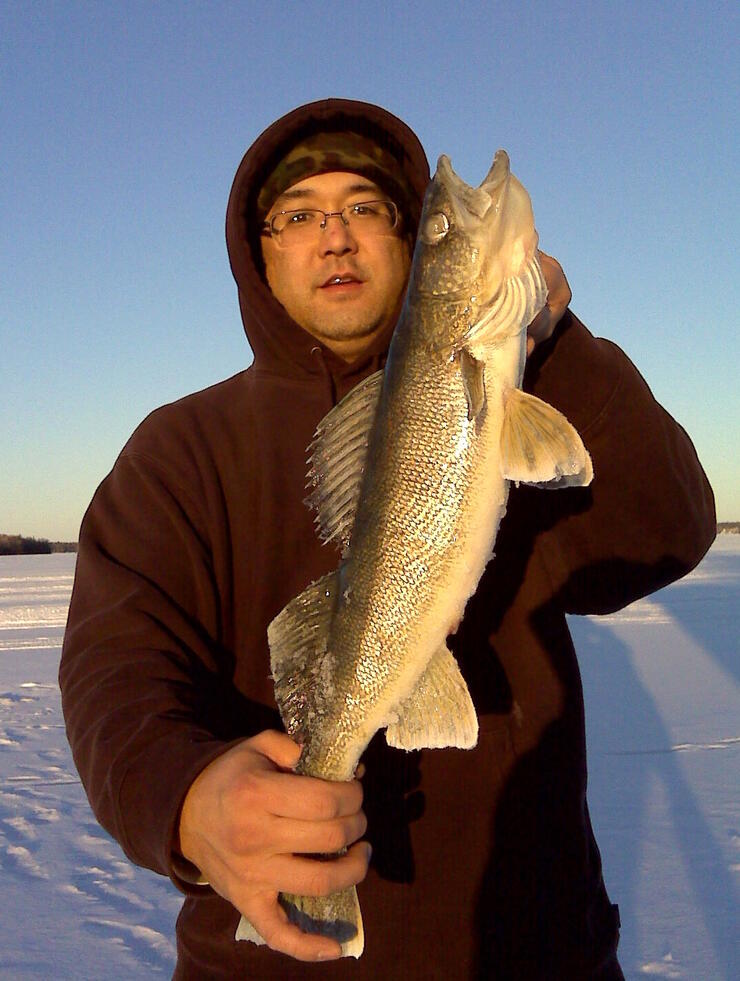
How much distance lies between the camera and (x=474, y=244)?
2.02 m

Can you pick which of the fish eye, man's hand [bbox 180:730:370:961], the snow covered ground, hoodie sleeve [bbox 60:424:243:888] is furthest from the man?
the snow covered ground

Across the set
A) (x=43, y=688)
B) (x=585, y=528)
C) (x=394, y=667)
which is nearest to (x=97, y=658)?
(x=394, y=667)

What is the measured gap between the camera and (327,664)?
6.19ft

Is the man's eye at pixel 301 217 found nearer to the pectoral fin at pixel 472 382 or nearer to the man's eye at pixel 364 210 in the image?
the man's eye at pixel 364 210

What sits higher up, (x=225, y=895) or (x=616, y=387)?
(x=616, y=387)

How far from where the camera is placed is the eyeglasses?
108 inches

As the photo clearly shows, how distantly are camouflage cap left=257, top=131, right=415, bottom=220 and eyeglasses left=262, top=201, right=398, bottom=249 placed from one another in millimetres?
92

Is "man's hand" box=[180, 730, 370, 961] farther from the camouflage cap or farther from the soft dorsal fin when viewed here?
the camouflage cap

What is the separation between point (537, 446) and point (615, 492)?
2.08 ft

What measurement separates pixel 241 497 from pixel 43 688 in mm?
7163

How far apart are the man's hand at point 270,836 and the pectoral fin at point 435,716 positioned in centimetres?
26

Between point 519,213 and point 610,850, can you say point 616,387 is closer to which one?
point 519,213

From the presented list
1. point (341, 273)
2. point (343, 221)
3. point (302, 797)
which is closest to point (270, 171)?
point (343, 221)

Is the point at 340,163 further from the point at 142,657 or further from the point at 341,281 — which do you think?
the point at 142,657
